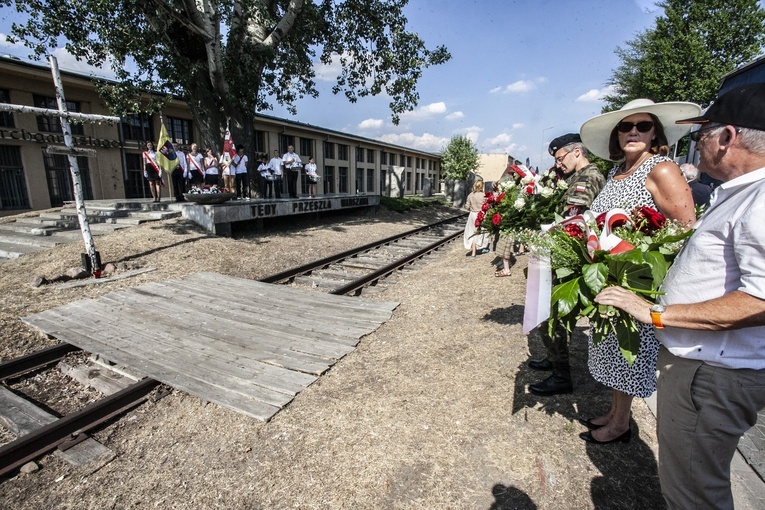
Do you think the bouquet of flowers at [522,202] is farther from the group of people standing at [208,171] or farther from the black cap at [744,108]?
A: the group of people standing at [208,171]

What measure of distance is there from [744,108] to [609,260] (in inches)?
28.8

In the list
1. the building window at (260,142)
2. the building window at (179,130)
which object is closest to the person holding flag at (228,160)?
the building window at (179,130)

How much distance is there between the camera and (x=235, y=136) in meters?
13.8

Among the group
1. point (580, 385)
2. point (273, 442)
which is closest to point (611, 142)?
point (580, 385)

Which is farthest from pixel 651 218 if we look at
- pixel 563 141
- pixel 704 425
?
pixel 563 141

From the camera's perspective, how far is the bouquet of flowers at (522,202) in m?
3.36

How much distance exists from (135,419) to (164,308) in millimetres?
2557

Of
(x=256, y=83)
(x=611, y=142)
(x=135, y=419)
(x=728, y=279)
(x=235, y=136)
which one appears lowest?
(x=135, y=419)

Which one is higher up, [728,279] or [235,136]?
[235,136]

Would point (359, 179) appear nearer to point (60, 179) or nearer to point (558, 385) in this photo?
point (60, 179)

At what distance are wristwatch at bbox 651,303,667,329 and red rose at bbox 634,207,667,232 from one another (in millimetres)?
546

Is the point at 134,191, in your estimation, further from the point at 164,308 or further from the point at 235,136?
the point at 164,308

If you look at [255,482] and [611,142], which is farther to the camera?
[611,142]

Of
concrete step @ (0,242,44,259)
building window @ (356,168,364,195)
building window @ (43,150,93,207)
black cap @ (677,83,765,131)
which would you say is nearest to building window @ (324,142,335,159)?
building window @ (356,168,364,195)
